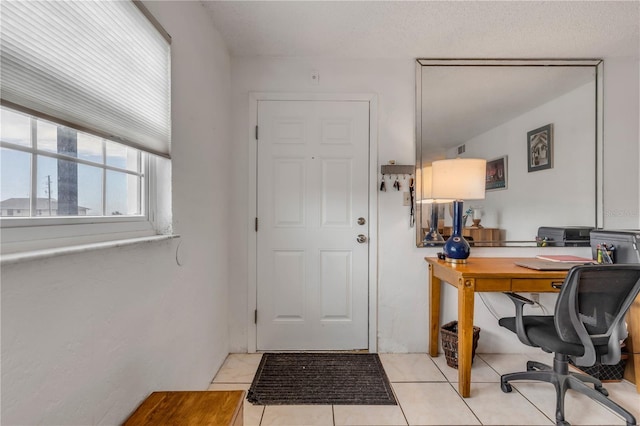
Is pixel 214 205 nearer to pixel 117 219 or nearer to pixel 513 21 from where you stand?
pixel 117 219

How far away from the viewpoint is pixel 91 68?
0.94 meters

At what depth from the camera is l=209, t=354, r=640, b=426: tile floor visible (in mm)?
1610

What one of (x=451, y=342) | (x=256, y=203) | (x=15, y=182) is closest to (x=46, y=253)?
(x=15, y=182)

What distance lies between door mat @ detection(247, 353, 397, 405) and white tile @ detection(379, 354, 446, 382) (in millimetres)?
65

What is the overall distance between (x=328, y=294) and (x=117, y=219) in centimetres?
165

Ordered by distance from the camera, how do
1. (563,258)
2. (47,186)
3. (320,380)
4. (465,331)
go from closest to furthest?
(47,186), (465,331), (320,380), (563,258)

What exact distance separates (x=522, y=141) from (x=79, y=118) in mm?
2802

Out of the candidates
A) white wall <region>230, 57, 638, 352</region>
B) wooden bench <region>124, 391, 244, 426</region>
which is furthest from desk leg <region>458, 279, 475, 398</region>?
wooden bench <region>124, 391, 244, 426</region>

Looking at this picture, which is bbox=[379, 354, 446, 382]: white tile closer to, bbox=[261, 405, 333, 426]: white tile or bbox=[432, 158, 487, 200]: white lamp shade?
bbox=[261, 405, 333, 426]: white tile

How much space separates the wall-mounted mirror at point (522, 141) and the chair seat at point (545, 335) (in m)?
0.68

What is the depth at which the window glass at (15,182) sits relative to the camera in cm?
76

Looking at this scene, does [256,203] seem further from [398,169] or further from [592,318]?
[592,318]

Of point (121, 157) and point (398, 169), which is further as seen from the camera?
point (398, 169)

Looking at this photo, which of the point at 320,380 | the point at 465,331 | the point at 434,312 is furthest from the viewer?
the point at 434,312
